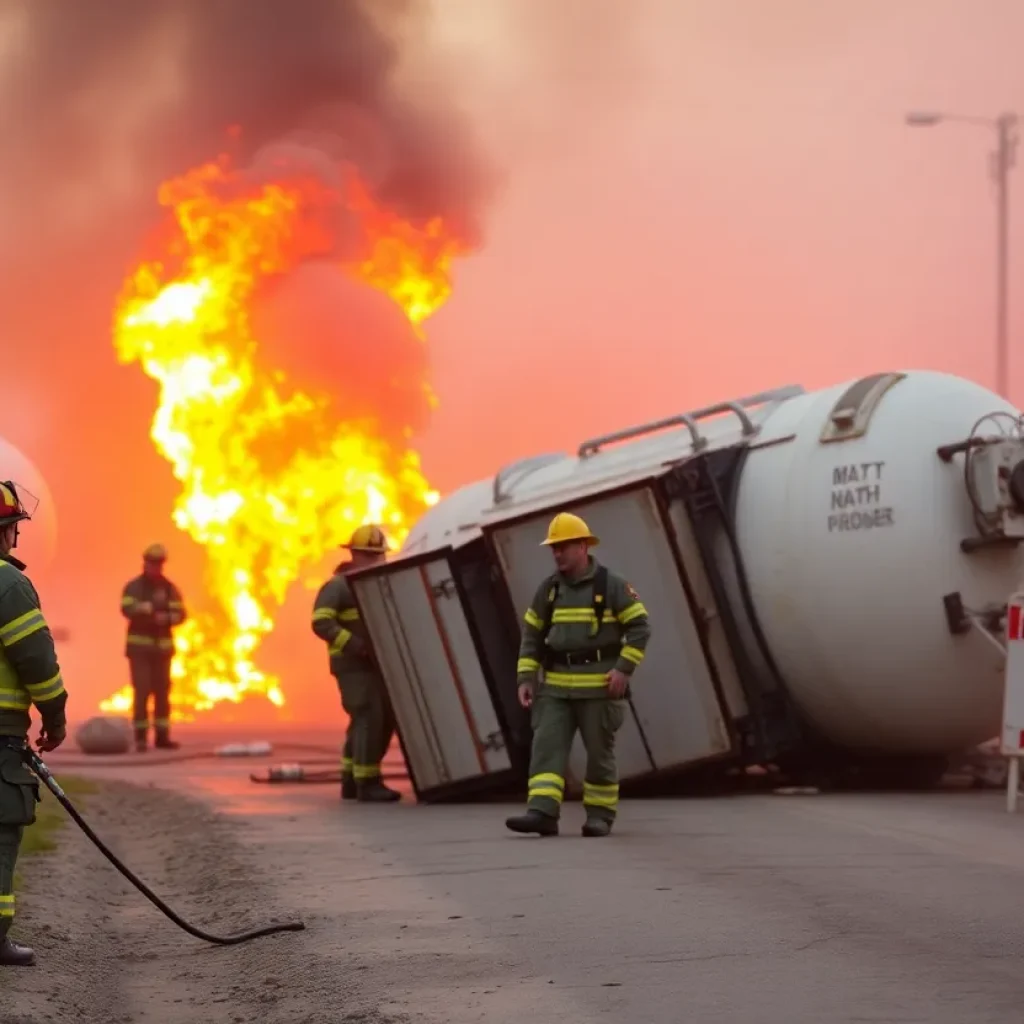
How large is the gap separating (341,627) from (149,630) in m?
7.84

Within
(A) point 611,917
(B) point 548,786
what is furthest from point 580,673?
(A) point 611,917

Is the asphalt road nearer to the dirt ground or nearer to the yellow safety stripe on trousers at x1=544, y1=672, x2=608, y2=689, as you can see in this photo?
the dirt ground

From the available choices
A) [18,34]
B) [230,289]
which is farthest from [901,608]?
[18,34]

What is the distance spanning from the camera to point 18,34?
95.8 ft

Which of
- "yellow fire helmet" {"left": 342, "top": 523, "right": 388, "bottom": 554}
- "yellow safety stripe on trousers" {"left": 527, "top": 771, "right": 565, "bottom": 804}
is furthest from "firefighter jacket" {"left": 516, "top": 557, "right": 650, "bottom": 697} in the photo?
"yellow fire helmet" {"left": 342, "top": 523, "right": 388, "bottom": 554}

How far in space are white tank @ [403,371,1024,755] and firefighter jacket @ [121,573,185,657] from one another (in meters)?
10.1

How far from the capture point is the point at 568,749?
11680mm

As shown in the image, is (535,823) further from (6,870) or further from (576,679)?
(6,870)

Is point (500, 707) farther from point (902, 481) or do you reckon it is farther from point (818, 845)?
point (818, 845)

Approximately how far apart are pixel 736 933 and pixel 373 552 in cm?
874

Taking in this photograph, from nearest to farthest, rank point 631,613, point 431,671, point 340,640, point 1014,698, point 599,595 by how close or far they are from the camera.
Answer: point 631,613 → point 599,595 → point 1014,698 → point 431,671 → point 340,640

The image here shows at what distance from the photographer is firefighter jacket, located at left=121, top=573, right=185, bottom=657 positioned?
22.7 metres

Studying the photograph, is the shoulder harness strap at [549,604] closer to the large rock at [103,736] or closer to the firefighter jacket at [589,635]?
the firefighter jacket at [589,635]

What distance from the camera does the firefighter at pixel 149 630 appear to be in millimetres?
22719
